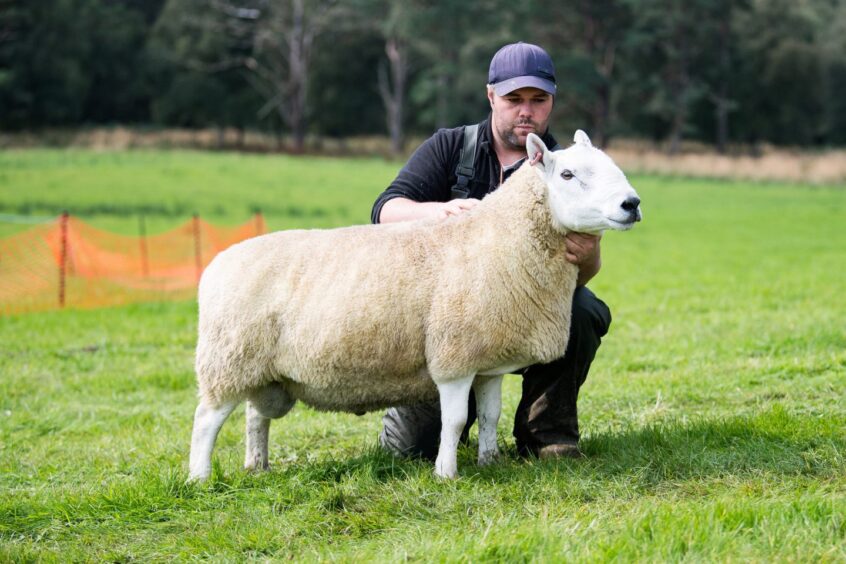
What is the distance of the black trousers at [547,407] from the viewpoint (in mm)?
5082

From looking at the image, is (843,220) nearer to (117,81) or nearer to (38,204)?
(38,204)

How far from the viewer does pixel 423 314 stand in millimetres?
4574

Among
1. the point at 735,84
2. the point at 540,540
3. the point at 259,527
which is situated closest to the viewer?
the point at 540,540

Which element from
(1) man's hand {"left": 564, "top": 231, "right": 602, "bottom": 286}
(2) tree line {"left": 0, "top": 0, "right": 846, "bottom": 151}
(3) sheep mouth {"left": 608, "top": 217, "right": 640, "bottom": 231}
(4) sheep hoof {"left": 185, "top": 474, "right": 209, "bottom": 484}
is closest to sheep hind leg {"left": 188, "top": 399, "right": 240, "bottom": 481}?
(4) sheep hoof {"left": 185, "top": 474, "right": 209, "bottom": 484}

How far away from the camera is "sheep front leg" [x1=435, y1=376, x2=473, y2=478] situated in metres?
4.57

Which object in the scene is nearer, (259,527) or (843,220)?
(259,527)

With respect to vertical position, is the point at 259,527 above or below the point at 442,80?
below

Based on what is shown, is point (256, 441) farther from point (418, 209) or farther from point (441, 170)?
point (441, 170)

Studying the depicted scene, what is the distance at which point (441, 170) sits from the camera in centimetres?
546

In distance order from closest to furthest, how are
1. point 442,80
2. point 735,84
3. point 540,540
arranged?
point 540,540, point 442,80, point 735,84

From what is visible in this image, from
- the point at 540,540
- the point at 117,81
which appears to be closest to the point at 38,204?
the point at 540,540

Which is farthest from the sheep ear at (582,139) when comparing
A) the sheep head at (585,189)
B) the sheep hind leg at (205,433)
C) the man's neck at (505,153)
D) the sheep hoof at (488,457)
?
the sheep hind leg at (205,433)

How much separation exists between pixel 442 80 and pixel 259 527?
153 ft

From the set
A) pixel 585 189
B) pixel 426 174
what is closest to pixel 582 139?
pixel 585 189
